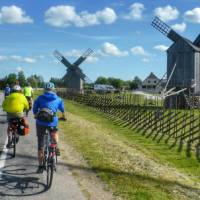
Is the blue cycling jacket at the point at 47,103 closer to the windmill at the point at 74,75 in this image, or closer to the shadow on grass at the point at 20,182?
the shadow on grass at the point at 20,182

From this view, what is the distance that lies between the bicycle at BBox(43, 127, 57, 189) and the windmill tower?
41.4 m

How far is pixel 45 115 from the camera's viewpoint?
31.6 ft

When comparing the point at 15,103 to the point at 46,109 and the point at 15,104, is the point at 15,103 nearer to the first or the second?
the point at 15,104

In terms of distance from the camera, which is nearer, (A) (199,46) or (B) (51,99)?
(B) (51,99)

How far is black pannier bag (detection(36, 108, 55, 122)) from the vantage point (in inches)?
379

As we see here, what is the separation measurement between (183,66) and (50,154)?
1743 inches

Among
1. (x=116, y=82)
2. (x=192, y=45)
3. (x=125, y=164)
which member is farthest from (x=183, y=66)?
(x=116, y=82)

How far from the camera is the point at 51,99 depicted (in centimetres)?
988

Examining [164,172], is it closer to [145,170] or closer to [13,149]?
[145,170]

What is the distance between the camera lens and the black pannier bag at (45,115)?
9633 mm

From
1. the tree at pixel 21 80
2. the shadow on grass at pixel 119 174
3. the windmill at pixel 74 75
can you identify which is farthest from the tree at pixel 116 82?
the shadow on grass at pixel 119 174

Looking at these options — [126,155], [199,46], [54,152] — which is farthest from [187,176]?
[199,46]

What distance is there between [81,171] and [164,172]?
6.75 ft

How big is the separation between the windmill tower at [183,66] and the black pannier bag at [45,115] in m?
41.4
